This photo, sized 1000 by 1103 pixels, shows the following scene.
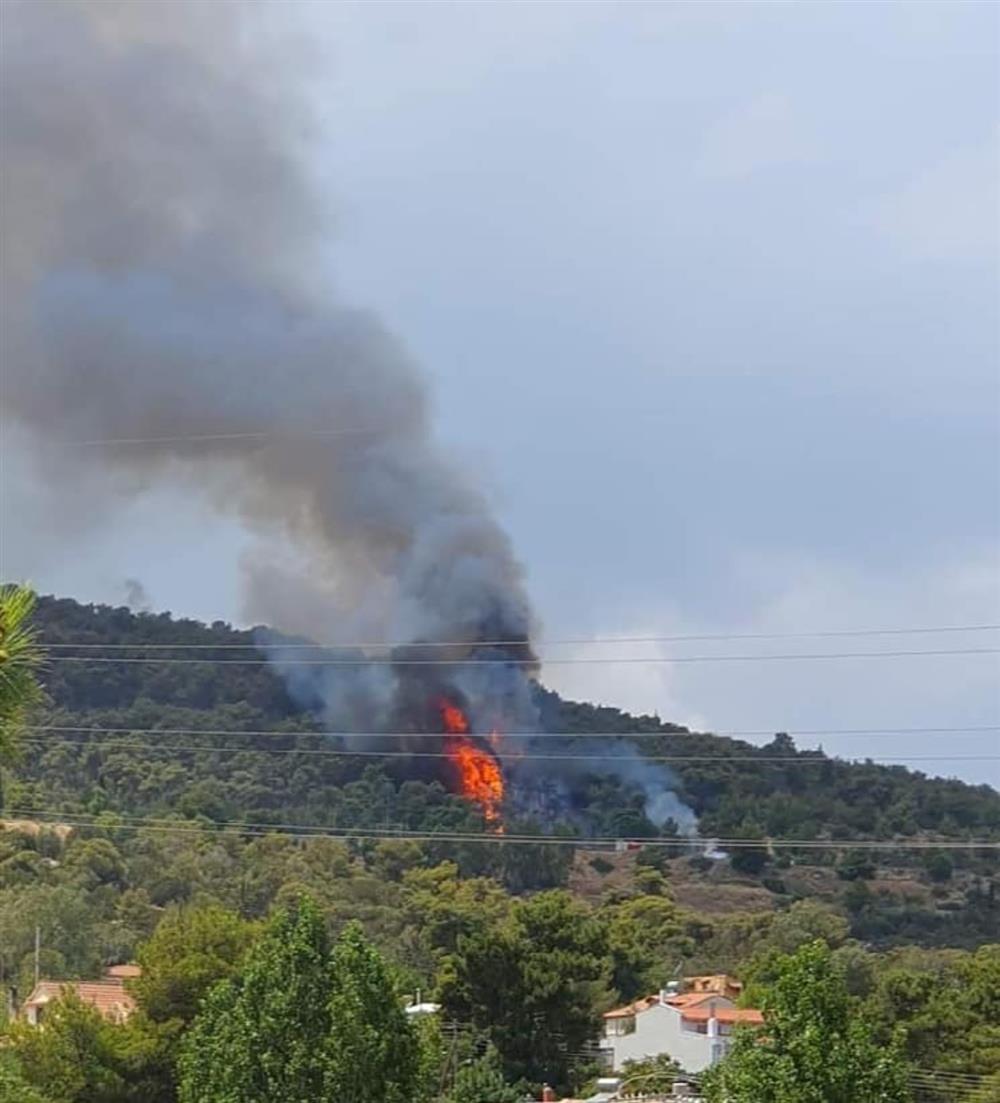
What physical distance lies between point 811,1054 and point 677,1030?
34066 millimetres

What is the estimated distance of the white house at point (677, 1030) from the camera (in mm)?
53531

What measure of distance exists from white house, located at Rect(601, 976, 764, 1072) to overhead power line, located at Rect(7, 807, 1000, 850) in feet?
150

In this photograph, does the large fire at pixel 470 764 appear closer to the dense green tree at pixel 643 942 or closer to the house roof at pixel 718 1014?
the dense green tree at pixel 643 942

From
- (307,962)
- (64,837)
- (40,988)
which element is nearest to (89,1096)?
(307,962)

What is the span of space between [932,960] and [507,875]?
117ft

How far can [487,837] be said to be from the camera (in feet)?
350

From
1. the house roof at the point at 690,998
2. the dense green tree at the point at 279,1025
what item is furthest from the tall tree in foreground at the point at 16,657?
the house roof at the point at 690,998

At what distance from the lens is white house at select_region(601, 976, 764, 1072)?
53.5 meters

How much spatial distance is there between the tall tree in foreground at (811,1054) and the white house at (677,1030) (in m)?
30.6

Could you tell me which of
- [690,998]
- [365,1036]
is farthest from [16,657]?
[690,998]

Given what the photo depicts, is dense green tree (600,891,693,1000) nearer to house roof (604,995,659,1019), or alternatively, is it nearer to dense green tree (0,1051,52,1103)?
house roof (604,995,659,1019)

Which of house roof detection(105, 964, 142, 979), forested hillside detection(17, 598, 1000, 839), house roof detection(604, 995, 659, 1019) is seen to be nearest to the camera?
house roof detection(604, 995, 659, 1019)

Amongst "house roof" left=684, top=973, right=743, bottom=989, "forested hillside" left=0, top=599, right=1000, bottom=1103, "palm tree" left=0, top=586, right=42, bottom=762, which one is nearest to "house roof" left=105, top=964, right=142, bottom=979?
"forested hillside" left=0, top=599, right=1000, bottom=1103

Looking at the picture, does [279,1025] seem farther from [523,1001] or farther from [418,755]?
[418,755]
